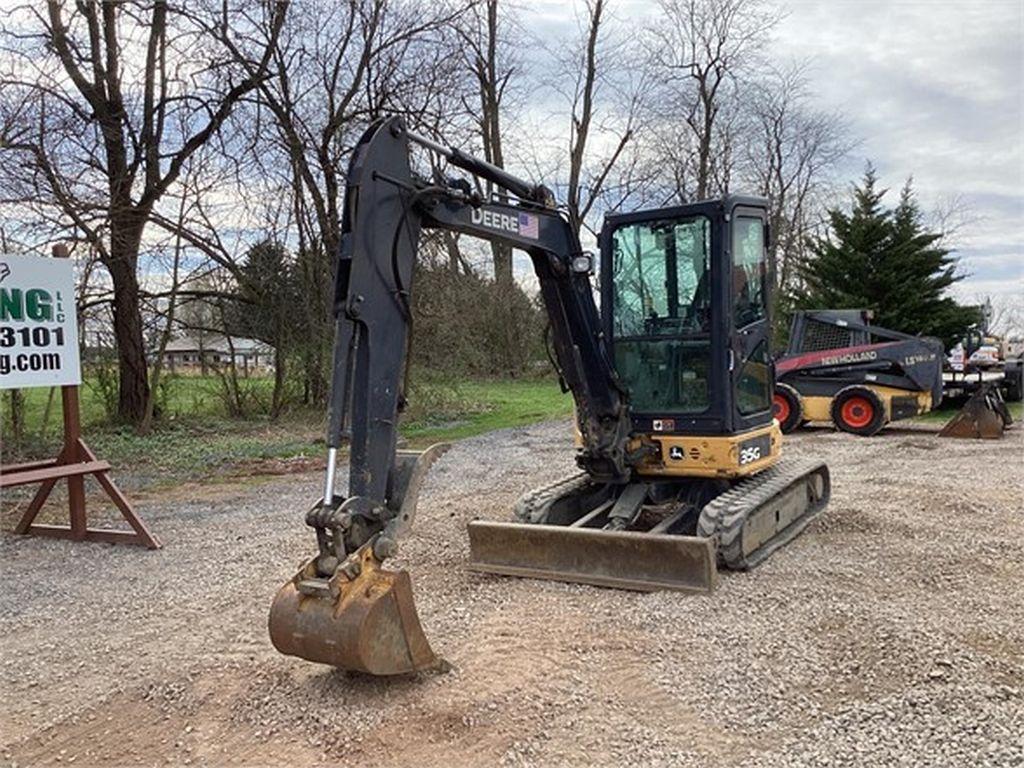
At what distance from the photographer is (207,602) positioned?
5387mm

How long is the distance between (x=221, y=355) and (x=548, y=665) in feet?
43.8

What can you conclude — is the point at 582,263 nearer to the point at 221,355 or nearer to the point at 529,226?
the point at 529,226

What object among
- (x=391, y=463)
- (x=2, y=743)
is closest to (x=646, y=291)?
(x=391, y=463)

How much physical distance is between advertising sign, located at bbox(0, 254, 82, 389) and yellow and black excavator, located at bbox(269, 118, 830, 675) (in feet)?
12.0

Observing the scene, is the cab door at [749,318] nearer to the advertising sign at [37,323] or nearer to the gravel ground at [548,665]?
the gravel ground at [548,665]

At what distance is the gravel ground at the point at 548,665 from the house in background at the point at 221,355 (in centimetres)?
922

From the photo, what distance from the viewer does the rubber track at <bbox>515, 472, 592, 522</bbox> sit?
6332mm

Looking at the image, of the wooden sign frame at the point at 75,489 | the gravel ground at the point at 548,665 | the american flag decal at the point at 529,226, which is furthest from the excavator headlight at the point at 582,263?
the wooden sign frame at the point at 75,489

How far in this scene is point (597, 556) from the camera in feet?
18.0

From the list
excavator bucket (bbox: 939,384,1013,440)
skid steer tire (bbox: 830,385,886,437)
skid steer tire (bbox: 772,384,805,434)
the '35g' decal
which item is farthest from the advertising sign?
excavator bucket (bbox: 939,384,1013,440)

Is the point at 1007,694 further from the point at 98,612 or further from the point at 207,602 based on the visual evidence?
the point at 98,612

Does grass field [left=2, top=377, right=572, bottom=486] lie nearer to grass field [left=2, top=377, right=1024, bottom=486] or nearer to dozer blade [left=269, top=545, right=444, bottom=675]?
grass field [left=2, top=377, right=1024, bottom=486]

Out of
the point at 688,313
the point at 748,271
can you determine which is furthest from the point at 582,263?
the point at 748,271

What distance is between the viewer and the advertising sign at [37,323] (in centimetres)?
673
